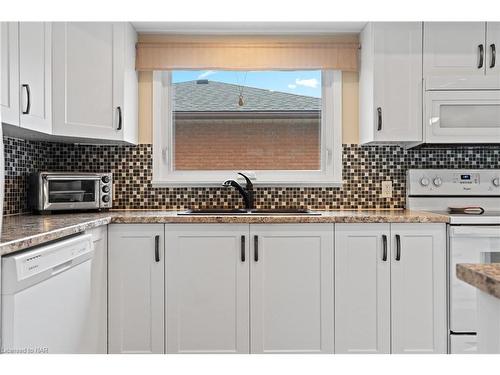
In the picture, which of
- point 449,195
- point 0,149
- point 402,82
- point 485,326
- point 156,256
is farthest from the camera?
point 449,195

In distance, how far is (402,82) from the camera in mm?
2824

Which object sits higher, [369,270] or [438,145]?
[438,145]

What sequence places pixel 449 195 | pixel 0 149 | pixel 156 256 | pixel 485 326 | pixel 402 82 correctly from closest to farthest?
1. pixel 485 326
2. pixel 0 149
3. pixel 156 256
4. pixel 402 82
5. pixel 449 195

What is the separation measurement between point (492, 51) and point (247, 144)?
161 cm

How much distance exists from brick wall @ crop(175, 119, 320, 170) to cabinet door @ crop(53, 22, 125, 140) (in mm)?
580

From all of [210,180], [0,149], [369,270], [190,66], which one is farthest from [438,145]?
[0,149]

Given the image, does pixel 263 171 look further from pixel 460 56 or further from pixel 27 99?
pixel 27 99

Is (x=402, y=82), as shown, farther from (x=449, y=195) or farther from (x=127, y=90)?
(x=127, y=90)

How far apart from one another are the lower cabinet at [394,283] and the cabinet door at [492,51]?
1025 mm

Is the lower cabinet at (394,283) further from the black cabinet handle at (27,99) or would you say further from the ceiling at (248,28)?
the black cabinet handle at (27,99)

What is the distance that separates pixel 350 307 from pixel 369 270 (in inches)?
8.8

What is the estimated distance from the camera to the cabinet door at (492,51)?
280 cm

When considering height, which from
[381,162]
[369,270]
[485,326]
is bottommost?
[369,270]

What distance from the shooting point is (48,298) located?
168cm
